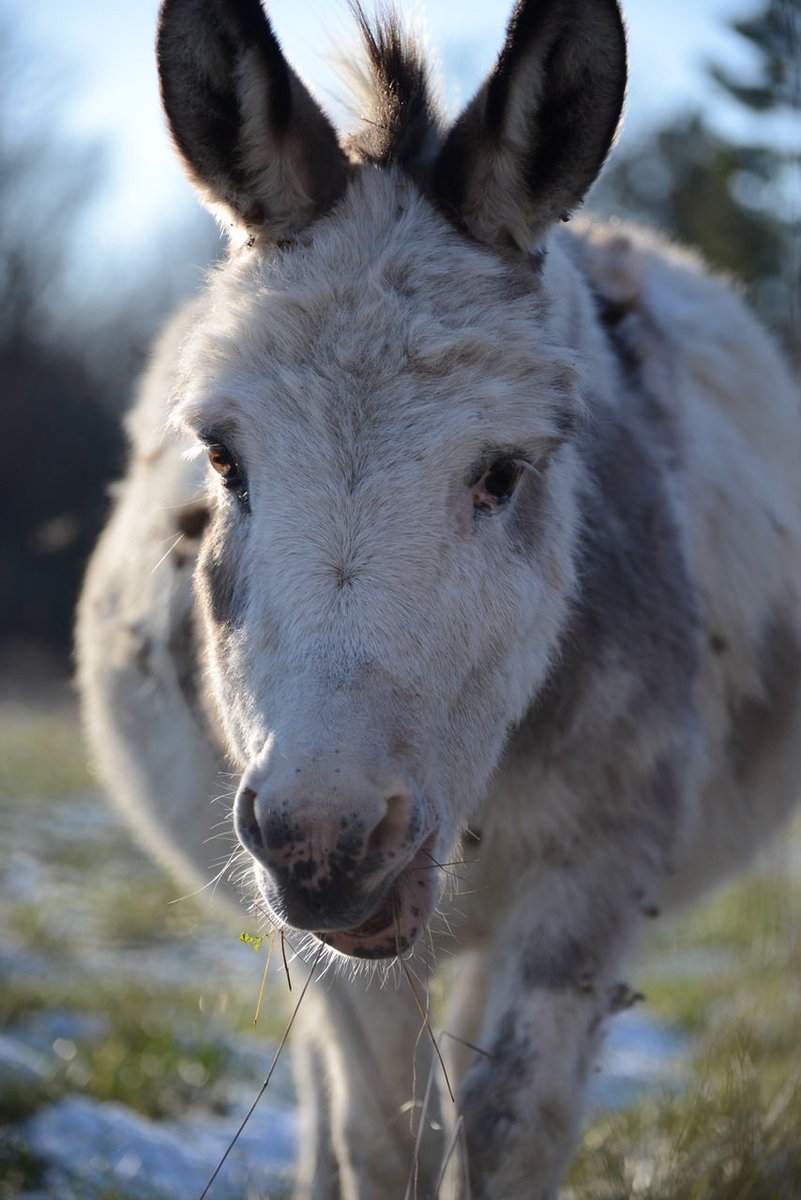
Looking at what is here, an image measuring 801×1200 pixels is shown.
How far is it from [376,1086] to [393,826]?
1.64 m

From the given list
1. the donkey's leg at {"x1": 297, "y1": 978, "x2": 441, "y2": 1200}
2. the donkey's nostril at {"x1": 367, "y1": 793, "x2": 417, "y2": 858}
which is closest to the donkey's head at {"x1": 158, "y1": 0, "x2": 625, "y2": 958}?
the donkey's nostril at {"x1": 367, "y1": 793, "x2": 417, "y2": 858}

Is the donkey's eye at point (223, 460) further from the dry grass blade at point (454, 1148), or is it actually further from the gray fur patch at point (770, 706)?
the gray fur patch at point (770, 706)

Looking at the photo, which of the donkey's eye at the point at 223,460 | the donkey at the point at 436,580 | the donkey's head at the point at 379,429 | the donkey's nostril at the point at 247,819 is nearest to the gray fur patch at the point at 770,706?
the donkey at the point at 436,580

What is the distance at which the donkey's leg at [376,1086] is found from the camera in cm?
350

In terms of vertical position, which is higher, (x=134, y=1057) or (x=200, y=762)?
(x=200, y=762)

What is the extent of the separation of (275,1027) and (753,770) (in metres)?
2.48

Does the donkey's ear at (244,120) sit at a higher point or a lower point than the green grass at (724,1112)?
higher

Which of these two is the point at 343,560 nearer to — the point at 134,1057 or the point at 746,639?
the point at 746,639

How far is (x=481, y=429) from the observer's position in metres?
2.55

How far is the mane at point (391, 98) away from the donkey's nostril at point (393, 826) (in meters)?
1.54

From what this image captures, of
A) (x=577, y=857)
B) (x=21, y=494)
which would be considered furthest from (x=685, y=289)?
(x=21, y=494)

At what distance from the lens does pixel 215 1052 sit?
4820 millimetres

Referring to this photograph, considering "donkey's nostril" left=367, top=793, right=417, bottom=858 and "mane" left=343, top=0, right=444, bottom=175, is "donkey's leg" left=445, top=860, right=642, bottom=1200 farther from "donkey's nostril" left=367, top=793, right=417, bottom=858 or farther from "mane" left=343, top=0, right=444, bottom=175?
"mane" left=343, top=0, right=444, bottom=175

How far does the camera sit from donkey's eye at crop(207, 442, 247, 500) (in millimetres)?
2703
